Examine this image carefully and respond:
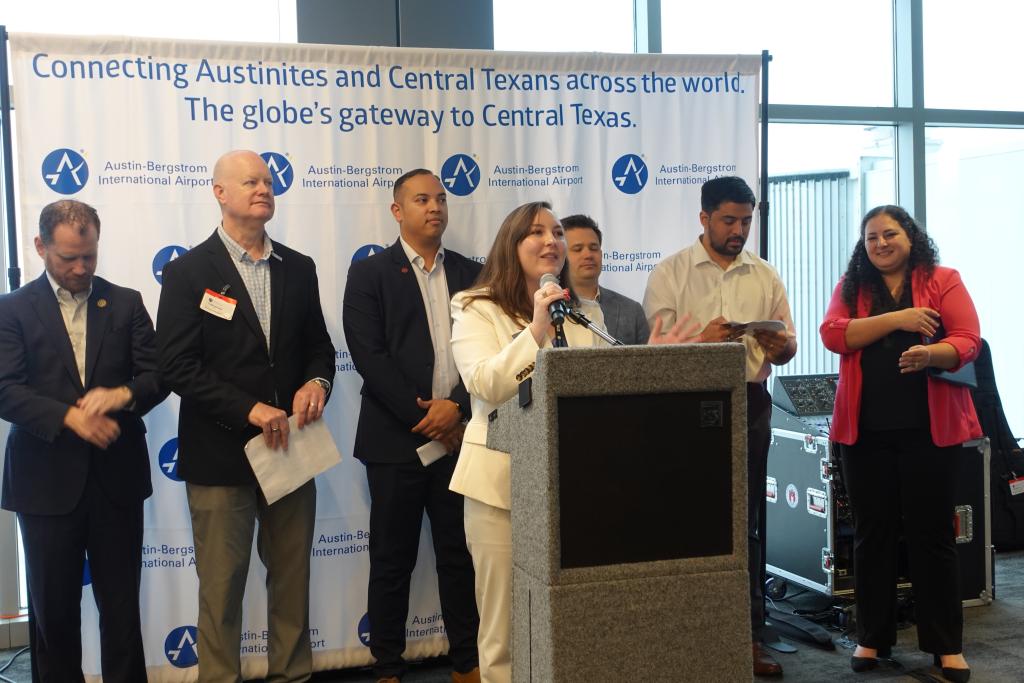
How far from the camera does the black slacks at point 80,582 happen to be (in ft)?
→ 10.4

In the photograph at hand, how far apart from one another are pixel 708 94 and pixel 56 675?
133 inches

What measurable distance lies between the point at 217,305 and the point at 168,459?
2.61 feet

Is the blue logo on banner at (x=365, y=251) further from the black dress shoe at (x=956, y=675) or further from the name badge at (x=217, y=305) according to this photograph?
the black dress shoe at (x=956, y=675)

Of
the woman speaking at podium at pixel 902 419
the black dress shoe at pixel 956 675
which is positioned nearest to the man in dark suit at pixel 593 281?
the woman speaking at podium at pixel 902 419

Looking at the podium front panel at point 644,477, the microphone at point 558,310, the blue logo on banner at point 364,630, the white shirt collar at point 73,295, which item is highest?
the white shirt collar at point 73,295

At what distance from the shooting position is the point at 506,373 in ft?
7.75

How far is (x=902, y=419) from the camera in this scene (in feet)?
11.8

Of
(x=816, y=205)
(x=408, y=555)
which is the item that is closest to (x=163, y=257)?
(x=408, y=555)

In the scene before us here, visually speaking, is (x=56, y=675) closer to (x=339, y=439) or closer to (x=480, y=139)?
(x=339, y=439)

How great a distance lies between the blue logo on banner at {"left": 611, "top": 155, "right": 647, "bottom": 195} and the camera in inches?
164

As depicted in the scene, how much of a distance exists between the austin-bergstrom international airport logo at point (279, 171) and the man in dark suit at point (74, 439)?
2.40ft

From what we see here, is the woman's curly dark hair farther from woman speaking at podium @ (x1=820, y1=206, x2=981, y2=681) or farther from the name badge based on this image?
the name badge

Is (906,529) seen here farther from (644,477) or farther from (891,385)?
(644,477)

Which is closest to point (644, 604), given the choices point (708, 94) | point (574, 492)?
point (574, 492)
